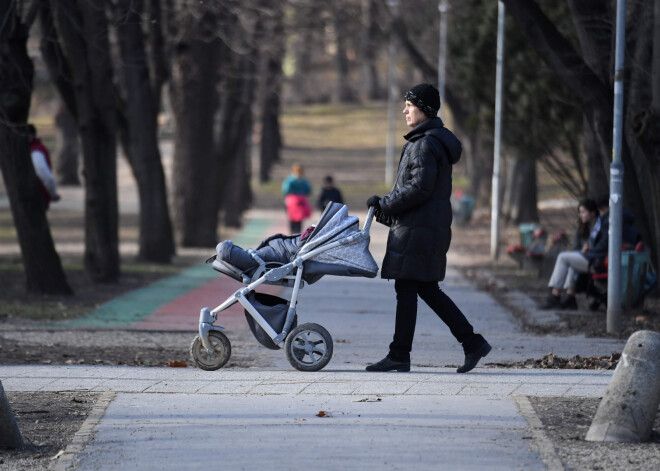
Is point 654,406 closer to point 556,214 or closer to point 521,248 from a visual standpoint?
point 521,248

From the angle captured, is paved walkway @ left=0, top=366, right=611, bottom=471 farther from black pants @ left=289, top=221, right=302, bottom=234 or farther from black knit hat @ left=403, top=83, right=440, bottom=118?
black pants @ left=289, top=221, right=302, bottom=234

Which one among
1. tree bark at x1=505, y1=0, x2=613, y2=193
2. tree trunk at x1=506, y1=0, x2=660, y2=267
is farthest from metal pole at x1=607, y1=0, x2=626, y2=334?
tree bark at x1=505, y1=0, x2=613, y2=193

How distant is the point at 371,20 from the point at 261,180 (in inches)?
457

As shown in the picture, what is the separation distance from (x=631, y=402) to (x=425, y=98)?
275 cm

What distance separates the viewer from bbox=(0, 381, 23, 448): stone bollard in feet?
21.1

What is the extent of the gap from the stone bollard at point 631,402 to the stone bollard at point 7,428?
305 cm

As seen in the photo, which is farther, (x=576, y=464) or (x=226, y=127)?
(x=226, y=127)

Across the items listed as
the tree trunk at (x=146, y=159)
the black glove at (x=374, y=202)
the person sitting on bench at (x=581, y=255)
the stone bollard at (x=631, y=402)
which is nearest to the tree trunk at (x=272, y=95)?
the tree trunk at (x=146, y=159)


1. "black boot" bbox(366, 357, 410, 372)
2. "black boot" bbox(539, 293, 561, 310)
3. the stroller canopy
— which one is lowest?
"black boot" bbox(539, 293, 561, 310)

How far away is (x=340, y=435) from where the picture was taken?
21.7ft

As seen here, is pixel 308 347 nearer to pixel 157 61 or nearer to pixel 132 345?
pixel 132 345

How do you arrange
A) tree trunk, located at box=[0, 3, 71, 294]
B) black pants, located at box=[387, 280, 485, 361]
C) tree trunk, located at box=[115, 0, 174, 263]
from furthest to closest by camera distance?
1. tree trunk, located at box=[115, 0, 174, 263]
2. tree trunk, located at box=[0, 3, 71, 294]
3. black pants, located at box=[387, 280, 485, 361]

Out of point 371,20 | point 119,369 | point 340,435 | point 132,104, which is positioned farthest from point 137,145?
point 371,20

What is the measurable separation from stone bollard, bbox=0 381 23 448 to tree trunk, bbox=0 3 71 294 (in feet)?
26.6
